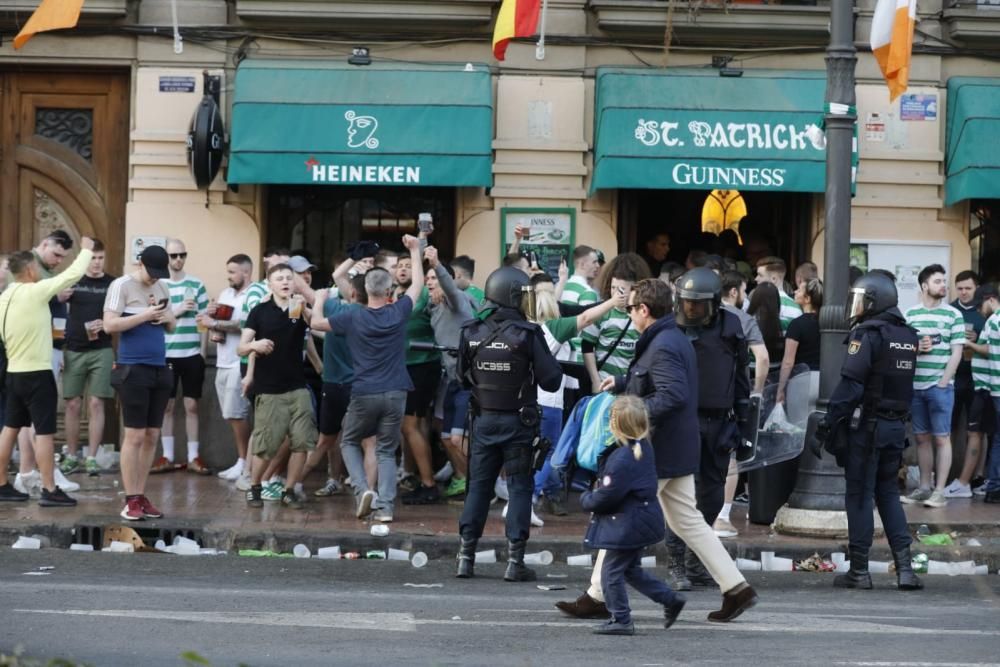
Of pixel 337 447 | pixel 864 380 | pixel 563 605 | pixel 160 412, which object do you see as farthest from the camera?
pixel 337 447

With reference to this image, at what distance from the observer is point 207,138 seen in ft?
49.1

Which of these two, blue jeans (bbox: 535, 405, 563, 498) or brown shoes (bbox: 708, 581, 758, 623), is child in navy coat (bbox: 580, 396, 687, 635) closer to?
brown shoes (bbox: 708, 581, 758, 623)

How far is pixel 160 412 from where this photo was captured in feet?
39.6

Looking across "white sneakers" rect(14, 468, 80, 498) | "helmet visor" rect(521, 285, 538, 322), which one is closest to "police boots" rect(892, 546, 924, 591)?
"helmet visor" rect(521, 285, 538, 322)

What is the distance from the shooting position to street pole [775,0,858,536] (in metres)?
11.9

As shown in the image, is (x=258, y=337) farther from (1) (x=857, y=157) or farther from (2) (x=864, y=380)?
(1) (x=857, y=157)

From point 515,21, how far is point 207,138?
119 inches

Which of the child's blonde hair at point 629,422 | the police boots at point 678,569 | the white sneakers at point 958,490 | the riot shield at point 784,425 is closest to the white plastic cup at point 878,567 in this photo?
the riot shield at point 784,425

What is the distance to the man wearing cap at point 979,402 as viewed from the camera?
46.1 feet

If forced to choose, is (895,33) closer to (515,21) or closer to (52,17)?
(515,21)

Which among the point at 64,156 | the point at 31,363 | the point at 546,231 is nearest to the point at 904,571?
the point at 546,231

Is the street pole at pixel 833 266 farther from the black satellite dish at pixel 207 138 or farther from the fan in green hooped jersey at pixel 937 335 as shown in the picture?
the black satellite dish at pixel 207 138

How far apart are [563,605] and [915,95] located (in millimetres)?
8641

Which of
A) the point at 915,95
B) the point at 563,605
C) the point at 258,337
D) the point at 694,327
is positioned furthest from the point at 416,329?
the point at 915,95
